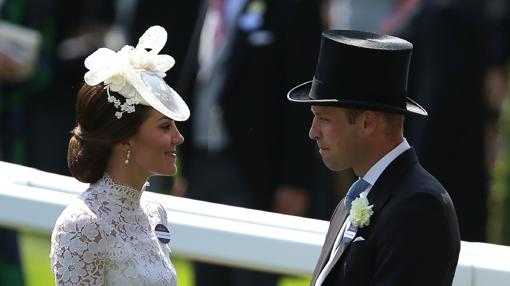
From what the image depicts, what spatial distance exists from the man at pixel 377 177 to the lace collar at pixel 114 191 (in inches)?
24.8

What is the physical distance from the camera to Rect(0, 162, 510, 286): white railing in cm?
526

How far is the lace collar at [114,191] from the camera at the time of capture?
4477mm

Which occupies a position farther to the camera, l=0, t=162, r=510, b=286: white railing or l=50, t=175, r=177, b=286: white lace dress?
l=0, t=162, r=510, b=286: white railing

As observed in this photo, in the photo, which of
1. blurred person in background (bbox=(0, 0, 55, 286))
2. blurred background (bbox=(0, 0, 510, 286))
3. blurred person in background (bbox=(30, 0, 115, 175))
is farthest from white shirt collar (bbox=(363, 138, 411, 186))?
blurred person in background (bbox=(30, 0, 115, 175))

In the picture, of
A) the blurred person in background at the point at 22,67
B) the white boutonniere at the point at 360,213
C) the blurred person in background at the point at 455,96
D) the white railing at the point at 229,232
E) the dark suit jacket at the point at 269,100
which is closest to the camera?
the white boutonniere at the point at 360,213

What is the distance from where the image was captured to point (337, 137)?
4297mm

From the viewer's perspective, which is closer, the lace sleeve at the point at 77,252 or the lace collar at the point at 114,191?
the lace sleeve at the point at 77,252

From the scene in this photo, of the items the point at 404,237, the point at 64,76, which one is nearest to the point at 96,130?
the point at 404,237

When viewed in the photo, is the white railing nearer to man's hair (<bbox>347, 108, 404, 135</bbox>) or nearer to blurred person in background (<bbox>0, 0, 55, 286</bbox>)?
man's hair (<bbox>347, 108, 404, 135</bbox>)

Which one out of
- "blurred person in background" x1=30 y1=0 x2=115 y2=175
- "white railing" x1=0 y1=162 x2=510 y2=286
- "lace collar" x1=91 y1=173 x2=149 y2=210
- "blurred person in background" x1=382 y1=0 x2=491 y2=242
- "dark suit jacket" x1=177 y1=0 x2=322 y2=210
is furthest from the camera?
"blurred person in background" x1=30 y1=0 x2=115 y2=175

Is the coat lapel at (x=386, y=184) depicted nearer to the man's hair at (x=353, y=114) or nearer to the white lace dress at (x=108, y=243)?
the man's hair at (x=353, y=114)

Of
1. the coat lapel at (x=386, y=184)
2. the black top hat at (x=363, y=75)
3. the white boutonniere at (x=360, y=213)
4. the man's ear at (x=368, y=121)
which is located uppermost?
the black top hat at (x=363, y=75)

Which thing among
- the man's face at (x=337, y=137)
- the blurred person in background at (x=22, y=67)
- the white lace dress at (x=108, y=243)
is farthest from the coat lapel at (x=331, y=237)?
the blurred person in background at (x=22, y=67)

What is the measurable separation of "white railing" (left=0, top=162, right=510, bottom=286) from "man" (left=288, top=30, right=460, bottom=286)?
803 millimetres
